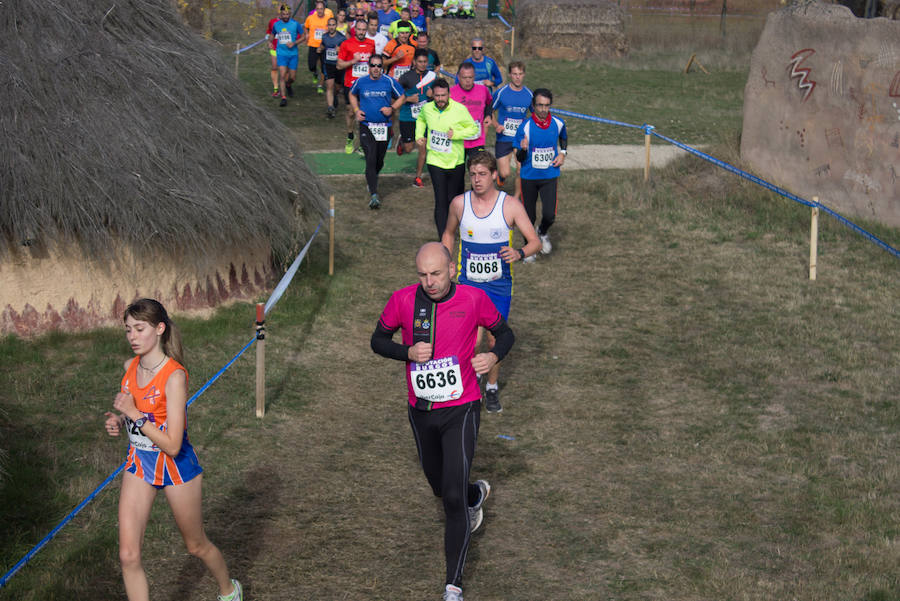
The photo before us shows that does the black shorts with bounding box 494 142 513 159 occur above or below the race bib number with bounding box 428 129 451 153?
below

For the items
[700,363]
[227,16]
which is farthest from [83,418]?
[227,16]

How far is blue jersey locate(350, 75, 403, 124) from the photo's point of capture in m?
14.3

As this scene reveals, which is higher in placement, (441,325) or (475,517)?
(441,325)

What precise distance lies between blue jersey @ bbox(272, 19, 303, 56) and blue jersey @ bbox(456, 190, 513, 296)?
13440mm

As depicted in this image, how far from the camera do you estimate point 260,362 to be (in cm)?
772

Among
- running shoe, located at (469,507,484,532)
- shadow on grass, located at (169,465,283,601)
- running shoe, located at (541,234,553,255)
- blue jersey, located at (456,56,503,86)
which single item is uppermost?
blue jersey, located at (456,56,503,86)

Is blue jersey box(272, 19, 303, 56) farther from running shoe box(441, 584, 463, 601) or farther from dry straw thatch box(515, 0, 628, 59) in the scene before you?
running shoe box(441, 584, 463, 601)

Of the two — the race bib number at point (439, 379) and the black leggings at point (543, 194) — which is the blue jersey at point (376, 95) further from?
the race bib number at point (439, 379)

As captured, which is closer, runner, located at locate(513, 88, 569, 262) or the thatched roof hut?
the thatched roof hut

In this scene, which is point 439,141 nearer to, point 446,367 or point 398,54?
point 398,54

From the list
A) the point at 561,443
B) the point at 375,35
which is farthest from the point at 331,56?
the point at 561,443

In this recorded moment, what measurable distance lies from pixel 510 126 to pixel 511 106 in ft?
0.82

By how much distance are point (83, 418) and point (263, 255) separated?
3076 millimetres

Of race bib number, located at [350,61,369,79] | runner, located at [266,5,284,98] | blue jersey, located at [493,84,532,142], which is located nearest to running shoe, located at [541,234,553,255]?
blue jersey, located at [493,84,532,142]
